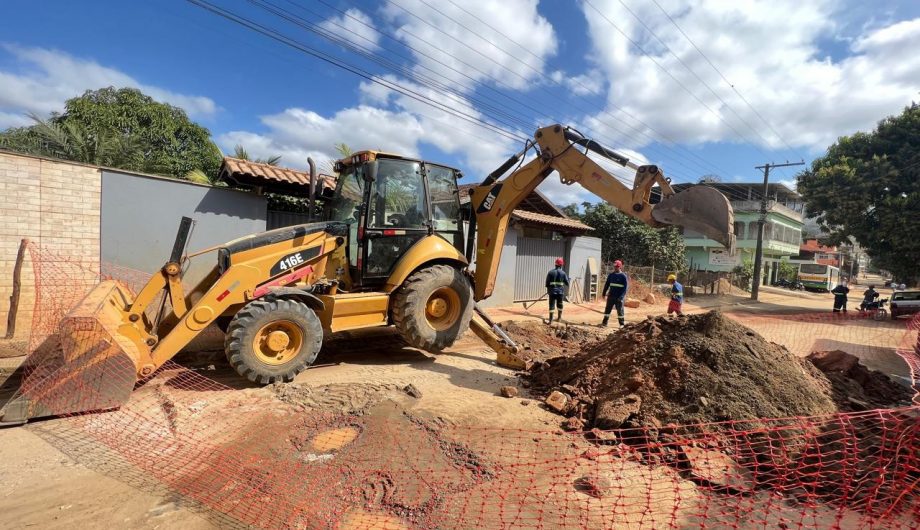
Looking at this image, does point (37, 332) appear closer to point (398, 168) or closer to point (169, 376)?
point (169, 376)

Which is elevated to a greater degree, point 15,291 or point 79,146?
point 79,146

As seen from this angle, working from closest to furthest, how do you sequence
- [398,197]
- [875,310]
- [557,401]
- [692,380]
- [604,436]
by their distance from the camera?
1. [604,436]
2. [692,380]
3. [557,401]
4. [398,197]
5. [875,310]

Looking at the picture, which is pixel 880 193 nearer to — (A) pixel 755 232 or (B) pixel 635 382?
(A) pixel 755 232

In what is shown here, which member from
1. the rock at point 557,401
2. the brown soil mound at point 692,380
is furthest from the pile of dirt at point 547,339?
the rock at point 557,401

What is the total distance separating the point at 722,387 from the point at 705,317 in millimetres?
1237

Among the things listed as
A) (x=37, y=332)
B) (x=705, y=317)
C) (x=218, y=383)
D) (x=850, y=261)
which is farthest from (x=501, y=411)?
(x=850, y=261)

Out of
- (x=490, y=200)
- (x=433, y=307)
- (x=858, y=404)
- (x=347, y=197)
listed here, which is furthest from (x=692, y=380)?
(x=347, y=197)

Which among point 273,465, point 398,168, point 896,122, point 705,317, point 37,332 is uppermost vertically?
point 896,122

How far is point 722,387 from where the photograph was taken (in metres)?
4.12

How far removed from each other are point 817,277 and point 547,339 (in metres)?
35.4

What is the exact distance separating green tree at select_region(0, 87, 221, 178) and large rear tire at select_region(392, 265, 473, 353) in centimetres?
958

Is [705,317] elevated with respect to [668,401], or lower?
elevated

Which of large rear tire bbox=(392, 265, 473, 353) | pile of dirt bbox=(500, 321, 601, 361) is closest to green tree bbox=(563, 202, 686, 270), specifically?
pile of dirt bbox=(500, 321, 601, 361)

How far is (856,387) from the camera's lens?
506cm
